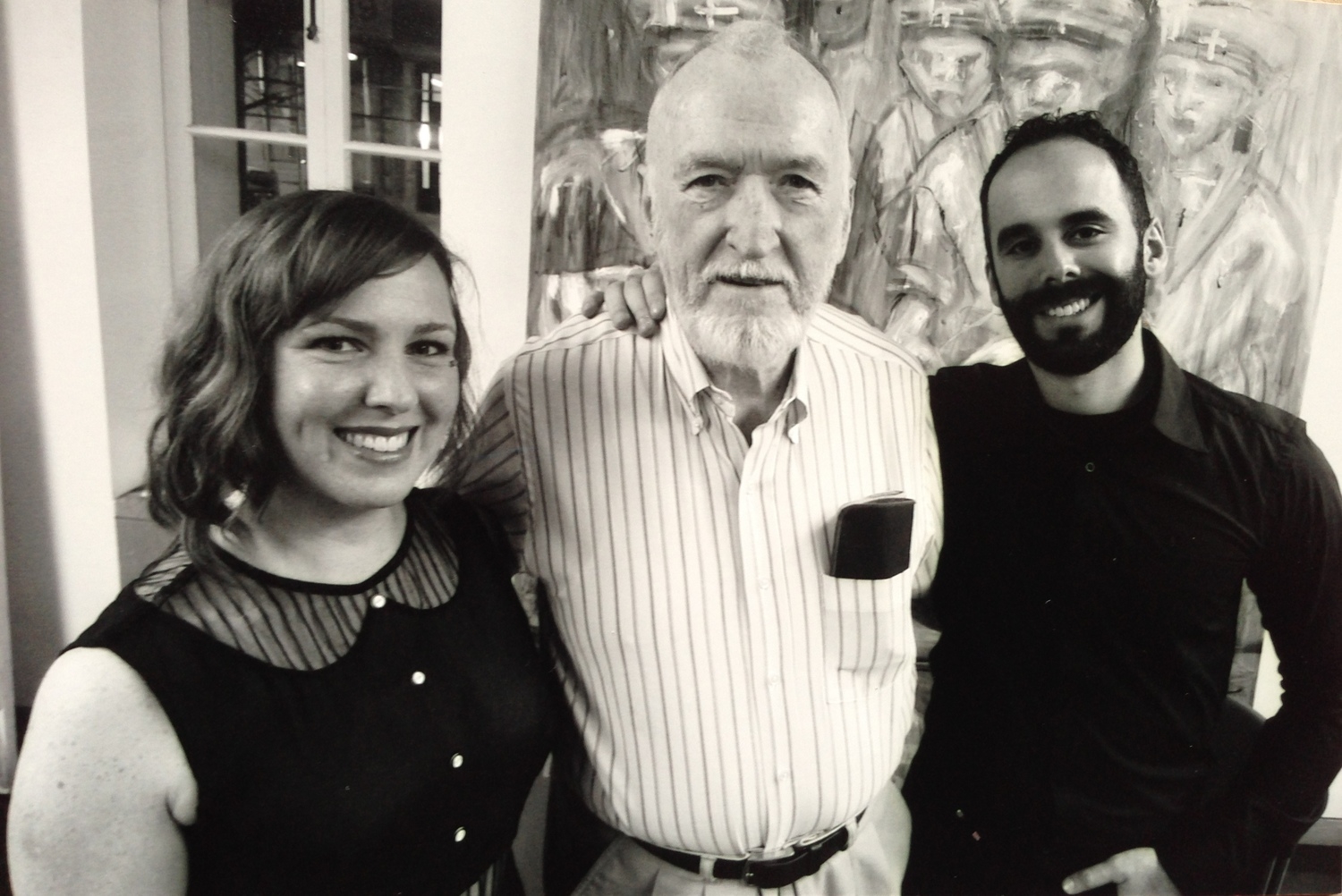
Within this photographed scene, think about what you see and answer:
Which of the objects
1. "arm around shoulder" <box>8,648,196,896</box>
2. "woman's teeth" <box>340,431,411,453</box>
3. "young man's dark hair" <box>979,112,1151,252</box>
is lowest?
"arm around shoulder" <box>8,648,196,896</box>

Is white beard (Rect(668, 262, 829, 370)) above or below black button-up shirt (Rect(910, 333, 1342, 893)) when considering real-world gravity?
above

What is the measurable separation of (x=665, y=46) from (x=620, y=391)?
0.51 metres

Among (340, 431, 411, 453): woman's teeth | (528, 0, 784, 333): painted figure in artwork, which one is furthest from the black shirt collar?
(340, 431, 411, 453): woman's teeth

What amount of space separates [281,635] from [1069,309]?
1.16 metres

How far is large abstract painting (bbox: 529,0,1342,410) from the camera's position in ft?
3.75

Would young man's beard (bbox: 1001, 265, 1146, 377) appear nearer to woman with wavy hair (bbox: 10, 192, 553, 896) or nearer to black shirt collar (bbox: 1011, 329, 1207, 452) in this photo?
black shirt collar (bbox: 1011, 329, 1207, 452)

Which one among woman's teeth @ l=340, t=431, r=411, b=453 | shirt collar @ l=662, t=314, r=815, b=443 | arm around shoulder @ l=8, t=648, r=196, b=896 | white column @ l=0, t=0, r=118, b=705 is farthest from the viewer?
shirt collar @ l=662, t=314, r=815, b=443

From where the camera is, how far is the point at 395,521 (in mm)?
1027

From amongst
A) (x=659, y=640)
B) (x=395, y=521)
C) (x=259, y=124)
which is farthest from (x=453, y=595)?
(x=259, y=124)

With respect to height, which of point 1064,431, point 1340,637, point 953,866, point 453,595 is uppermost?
point 1064,431

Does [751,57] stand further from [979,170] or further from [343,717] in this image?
[343,717]

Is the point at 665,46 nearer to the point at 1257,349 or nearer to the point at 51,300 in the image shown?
the point at 51,300

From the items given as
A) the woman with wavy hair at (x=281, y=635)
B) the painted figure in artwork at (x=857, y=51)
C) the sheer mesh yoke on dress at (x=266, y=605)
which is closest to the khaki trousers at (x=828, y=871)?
the woman with wavy hair at (x=281, y=635)

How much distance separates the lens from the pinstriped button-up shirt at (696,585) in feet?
3.74
